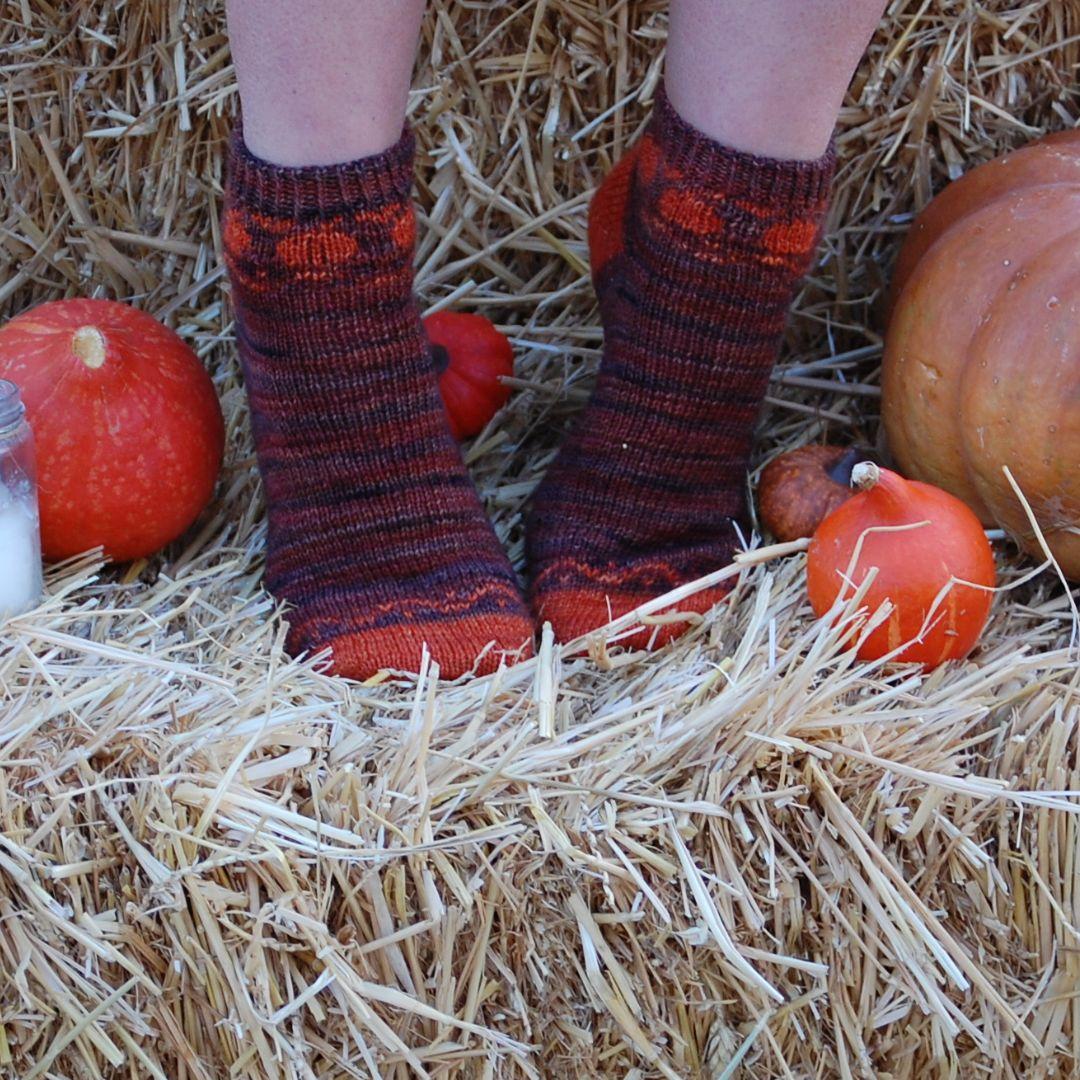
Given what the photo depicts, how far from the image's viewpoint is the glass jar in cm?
89

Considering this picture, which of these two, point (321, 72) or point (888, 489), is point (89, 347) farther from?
point (888, 489)

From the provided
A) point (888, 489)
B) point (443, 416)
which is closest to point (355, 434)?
point (443, 416)

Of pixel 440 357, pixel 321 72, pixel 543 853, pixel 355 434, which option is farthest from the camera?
pixel 440 357

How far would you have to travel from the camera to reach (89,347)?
3.28 feet

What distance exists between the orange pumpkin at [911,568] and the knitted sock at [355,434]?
0.84 feet

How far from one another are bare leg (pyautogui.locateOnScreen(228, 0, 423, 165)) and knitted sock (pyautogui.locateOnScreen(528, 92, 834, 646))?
0.73 feet

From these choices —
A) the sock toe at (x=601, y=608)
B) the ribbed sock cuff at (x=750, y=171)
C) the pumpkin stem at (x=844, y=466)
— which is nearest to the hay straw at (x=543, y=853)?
the sock toe at (x=601, y=608)

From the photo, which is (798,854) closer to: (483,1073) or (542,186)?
(483,1073)

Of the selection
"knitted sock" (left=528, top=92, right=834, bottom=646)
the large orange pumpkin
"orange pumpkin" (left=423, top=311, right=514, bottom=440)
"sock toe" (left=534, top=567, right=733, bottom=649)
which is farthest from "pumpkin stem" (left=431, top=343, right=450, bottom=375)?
the large orange pumpkin

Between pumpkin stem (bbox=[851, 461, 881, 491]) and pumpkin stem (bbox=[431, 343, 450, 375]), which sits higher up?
pumpkin stem (bbox=[851, 461, 881, 491])

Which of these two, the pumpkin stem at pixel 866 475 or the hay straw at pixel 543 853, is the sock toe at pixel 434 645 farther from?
the pumpkin stem at pixel 866 475

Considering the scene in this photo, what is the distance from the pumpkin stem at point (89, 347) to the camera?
1.00m

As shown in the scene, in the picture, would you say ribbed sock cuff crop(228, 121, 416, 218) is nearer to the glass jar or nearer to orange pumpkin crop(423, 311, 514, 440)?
the glass jar

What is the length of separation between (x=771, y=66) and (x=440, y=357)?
0.48m
